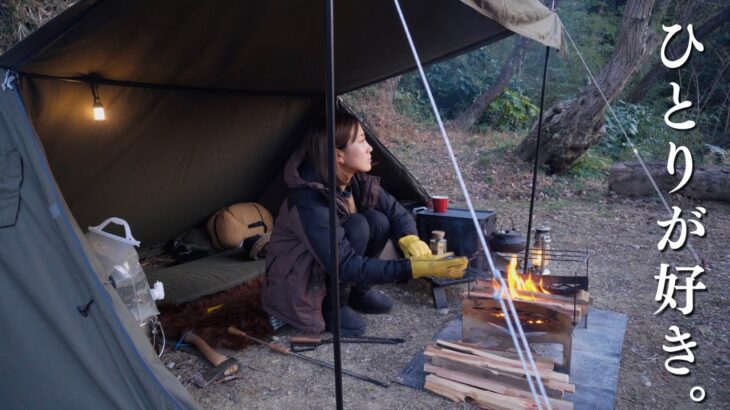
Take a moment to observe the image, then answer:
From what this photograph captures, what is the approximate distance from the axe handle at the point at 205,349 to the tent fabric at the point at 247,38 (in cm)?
147

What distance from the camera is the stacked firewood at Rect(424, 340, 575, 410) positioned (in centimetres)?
203

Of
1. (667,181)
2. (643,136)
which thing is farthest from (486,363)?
(643,136)

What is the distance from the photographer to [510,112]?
1020 cm

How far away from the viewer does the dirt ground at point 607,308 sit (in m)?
2.22

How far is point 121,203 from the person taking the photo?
359 cm

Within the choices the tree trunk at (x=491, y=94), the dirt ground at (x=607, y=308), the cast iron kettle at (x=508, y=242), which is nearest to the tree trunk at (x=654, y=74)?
the tree trunk at (x=491, y=94)

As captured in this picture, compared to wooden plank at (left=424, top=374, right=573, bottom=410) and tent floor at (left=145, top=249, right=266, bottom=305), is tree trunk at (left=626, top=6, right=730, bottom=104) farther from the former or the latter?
wooden plank at (left=424, top=374, right=573, bottom=410)

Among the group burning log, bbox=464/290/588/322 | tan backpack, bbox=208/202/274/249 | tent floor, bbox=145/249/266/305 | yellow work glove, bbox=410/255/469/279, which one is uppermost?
yellow work glove, bbox=410/255/469/279

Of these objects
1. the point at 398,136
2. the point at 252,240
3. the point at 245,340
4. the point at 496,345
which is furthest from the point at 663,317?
the point at 398,136

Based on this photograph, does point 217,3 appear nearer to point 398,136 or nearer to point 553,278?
point 553,278

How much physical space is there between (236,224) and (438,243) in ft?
5.62

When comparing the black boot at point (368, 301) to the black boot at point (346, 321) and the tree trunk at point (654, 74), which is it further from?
the tree trunk at point (654, 74)

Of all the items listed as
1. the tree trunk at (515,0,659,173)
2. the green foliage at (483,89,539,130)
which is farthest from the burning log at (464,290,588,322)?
the green foliage at (483,89,539,130)

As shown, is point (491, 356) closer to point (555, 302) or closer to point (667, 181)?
point (555, 302)
